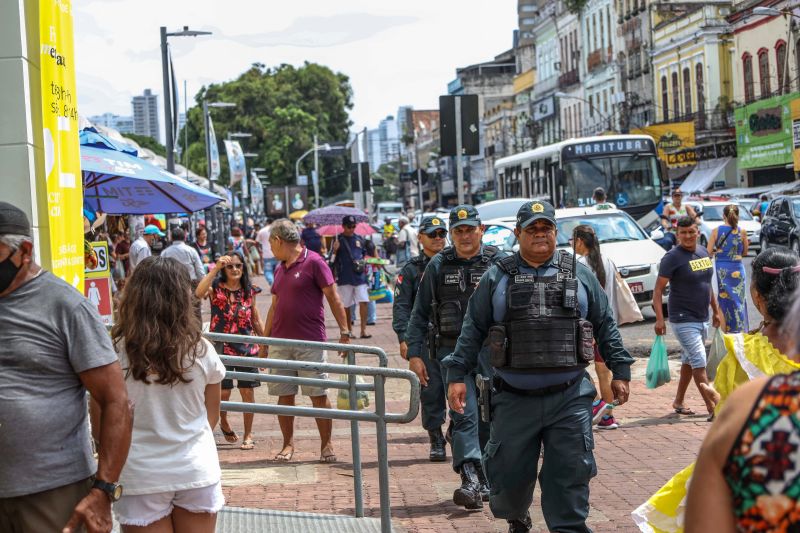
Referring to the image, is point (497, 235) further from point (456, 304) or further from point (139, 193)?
point (456, 304)

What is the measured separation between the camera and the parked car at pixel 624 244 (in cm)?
1833

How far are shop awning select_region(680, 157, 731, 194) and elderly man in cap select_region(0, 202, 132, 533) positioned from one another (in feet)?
164

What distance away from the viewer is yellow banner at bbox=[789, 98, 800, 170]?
4397cm

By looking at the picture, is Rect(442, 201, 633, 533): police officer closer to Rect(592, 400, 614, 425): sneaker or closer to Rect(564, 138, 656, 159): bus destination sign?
Rect(592, 400, 614, 425): sneaker

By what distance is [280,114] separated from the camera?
8238 centimetres

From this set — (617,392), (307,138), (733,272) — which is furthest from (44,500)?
(307,138)

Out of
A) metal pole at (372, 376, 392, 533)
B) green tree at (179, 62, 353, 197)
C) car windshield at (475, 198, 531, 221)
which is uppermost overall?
green tree at (179, 62, 353, 197)

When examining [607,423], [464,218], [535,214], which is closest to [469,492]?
[464,218]

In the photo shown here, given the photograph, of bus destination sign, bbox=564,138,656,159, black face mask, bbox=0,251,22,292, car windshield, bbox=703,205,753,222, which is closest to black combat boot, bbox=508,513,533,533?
black face mask, bbox=0,251,22,292

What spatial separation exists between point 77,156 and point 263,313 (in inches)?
715

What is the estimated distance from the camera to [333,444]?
34.9 feet

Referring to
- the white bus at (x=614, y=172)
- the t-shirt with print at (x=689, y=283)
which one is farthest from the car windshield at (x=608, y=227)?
the white bus at (x=614, y=172)

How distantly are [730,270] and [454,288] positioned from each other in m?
5.94

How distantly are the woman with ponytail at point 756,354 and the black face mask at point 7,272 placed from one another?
228 centimetres
